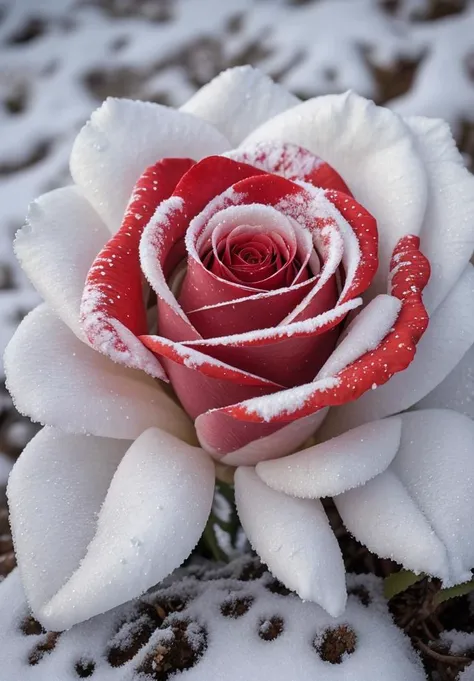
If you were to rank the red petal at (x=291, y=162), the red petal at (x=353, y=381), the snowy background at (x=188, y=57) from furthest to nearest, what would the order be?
the snowy background at (x=188, y=57), the red petal at (x=291, y=162), the red petal at (x=353, y=381)

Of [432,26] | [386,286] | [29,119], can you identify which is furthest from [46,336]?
[432,26]

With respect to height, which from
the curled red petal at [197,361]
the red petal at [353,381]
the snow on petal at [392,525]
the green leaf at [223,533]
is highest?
the curled red petal at [197,361]

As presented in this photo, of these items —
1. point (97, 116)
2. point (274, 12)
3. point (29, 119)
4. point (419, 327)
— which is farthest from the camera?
point (274, 12)

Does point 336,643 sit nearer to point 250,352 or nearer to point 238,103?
point 250,352

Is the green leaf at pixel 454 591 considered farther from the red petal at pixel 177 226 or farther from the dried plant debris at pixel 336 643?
the red petal at pixel 177 226

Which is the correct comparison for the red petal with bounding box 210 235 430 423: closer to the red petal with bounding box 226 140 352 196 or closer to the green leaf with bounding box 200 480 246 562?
the red petal with bounding box 226 140 352 196

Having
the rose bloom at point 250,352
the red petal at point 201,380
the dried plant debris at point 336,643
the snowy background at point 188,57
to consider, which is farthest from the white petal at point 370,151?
the snowy background at point 188,57

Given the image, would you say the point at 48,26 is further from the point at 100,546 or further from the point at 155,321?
the point at 100,546
